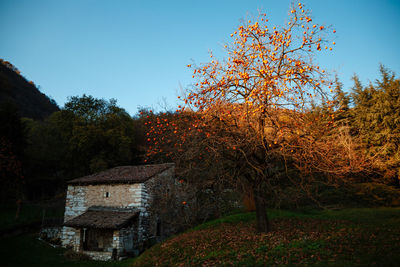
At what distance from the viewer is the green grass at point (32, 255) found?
38.8ft

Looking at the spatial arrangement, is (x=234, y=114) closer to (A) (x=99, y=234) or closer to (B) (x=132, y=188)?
(B) (x=132, y=188)

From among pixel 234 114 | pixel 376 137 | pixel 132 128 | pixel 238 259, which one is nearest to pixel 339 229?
pixel 238 259

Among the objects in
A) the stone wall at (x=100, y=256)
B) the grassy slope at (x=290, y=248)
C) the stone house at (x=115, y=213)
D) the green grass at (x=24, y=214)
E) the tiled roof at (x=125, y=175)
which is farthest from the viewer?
the green grass at (x=24, y=214)

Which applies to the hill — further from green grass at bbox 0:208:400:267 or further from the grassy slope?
the grassy slope

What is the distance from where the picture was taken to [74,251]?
47.5 feet

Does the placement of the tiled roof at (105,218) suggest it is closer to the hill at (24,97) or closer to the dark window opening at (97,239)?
the dark window opening at (97,239)

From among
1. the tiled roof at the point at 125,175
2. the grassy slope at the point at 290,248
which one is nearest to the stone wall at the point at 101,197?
the tiled roof at the point at 125,175

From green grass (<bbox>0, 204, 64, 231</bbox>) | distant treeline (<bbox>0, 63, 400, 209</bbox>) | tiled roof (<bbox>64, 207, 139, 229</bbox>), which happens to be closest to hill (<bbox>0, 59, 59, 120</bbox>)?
distant treeline (<bbox>0, 63, 400, 209</bbox>)

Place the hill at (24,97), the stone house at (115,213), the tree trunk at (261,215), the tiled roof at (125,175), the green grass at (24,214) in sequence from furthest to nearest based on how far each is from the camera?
the hill at (24,97) < the green grass at (24,214) < the tiled roof at (125,175) < the stone house at (115,213) < the tree trunk at (261,215)

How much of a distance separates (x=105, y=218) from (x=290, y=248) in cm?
1157

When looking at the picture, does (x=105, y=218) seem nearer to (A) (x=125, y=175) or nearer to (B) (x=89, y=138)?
(A) (x=125, y=175)

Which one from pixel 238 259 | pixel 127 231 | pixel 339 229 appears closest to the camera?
pixel 238 259

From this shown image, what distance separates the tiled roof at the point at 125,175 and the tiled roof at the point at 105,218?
1.89 m

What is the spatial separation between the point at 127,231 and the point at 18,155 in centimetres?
1366
